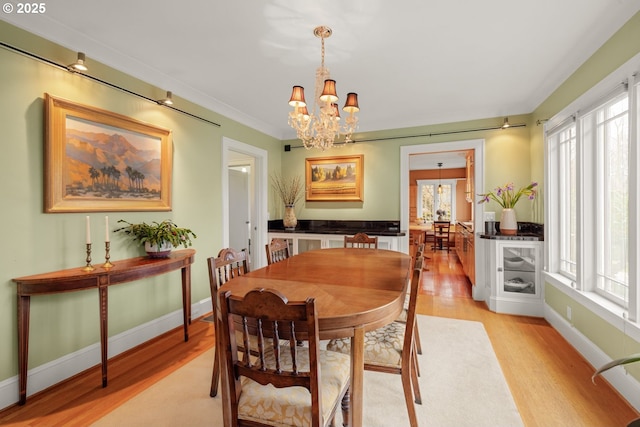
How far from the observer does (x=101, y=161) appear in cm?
241

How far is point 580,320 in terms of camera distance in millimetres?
2568

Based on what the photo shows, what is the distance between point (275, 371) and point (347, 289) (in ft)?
2.09

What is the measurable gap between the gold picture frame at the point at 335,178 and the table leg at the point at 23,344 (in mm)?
3610

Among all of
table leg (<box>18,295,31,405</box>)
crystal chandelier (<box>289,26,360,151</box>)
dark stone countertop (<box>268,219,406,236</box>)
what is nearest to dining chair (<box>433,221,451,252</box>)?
dark stone countertop (<box>268,219,406,236</box>)

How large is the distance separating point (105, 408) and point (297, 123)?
7.58ft

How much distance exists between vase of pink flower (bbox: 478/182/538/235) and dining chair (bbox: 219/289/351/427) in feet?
10.7

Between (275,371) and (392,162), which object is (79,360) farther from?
(392,162)

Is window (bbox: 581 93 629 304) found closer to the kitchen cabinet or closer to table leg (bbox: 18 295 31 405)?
the kitchen cabinet

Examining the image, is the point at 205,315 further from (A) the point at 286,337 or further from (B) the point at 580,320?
(B) the point at 580,320

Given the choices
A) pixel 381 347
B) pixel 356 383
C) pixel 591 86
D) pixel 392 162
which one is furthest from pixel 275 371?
pixel 392 162

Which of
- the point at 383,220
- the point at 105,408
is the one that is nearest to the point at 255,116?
the point at 383,220

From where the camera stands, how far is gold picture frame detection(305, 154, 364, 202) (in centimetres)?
468

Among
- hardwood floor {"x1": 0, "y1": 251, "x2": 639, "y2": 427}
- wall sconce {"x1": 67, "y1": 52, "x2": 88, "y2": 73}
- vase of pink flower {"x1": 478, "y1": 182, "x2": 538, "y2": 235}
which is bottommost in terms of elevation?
hardwood floor {"x1": 0, "y1": 251, "x2": 639, "y2": 427}

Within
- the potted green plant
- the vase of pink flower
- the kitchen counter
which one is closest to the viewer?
the potted green plant
